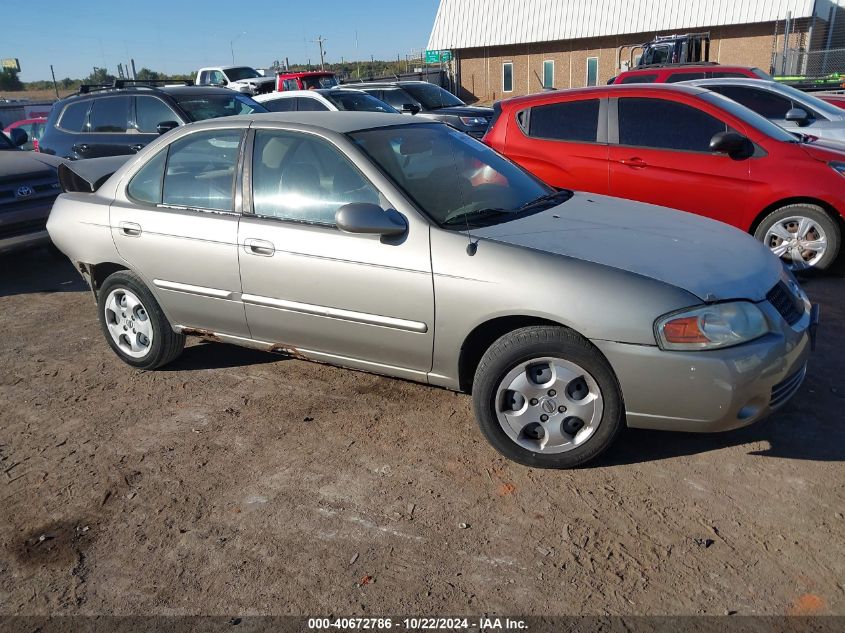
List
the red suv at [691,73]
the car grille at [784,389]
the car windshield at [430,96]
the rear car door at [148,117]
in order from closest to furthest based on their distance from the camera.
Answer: the car grille at [784,389] < the rear car door at [148,117] < the red suv at [691,73] < the car windshield at [430,96]

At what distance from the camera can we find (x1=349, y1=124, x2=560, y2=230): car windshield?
385cm

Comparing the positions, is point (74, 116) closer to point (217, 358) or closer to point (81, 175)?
point (81, 175)

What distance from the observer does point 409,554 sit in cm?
294

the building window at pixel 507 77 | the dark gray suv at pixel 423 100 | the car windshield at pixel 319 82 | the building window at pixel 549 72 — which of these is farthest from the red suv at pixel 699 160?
the building window at pixel 507 77

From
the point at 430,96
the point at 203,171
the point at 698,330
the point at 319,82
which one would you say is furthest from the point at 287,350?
the point at 319,82

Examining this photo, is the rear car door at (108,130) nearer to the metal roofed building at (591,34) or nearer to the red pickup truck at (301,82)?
the red pickup truck at (301,82)

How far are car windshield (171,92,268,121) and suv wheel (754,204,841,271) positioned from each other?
6.35 metres

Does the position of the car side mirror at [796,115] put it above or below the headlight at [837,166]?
above

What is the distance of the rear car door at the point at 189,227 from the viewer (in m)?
4.23

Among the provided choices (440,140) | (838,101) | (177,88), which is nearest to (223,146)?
(440,140)

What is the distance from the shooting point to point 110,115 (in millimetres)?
9609

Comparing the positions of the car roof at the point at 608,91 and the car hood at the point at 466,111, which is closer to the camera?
the car roof at the point at 608,91

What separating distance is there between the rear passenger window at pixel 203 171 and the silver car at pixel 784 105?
6.88 metres

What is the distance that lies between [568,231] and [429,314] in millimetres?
846
